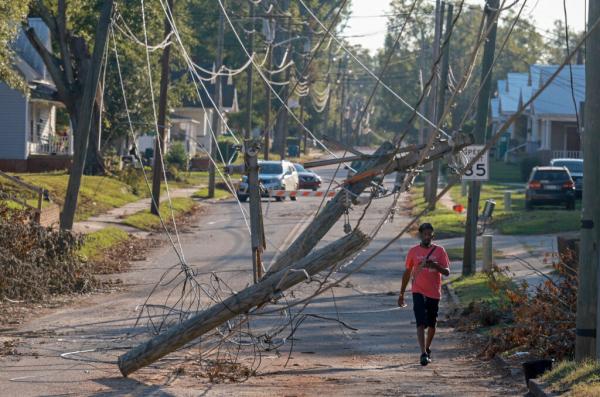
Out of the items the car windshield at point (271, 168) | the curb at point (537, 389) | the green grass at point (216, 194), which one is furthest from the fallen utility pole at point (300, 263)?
the green grass at point (216, 194)

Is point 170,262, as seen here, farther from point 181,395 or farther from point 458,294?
point 181,395

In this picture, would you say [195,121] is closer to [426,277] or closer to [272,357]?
[272,357]

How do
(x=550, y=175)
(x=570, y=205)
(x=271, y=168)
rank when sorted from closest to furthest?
1. (x=550, y=175)
2. (x=570, y=205)
3. (x=271, y=168)

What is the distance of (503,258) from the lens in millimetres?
25156

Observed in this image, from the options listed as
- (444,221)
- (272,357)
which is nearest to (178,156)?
(444,221)

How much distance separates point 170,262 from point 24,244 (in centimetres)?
593

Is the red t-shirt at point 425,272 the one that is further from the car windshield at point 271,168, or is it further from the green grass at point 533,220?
the car windshield at point 271,168

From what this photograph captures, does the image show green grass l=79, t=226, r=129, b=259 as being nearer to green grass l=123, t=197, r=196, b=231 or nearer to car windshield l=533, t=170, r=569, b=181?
green grass l=123, t=197, r=196, b=231

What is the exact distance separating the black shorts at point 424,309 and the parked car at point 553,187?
26.9 metres

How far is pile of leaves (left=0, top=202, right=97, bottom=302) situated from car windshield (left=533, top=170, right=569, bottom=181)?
22.7 meters

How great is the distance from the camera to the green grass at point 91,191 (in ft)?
108

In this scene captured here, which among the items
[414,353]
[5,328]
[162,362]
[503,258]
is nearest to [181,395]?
[162,362]

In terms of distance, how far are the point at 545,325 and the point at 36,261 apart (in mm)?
9187

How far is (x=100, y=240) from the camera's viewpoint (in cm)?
2552
